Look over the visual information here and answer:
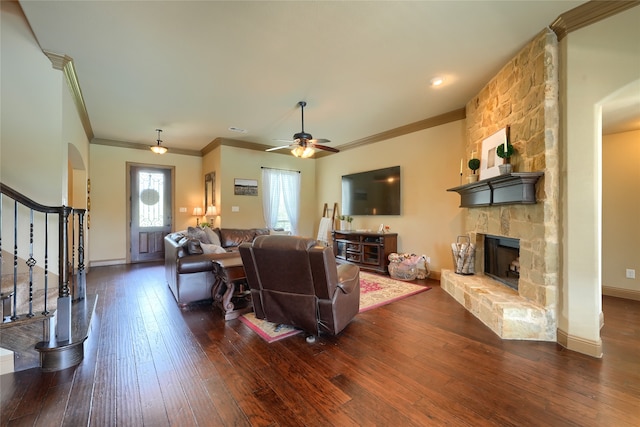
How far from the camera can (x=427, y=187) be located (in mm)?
5051

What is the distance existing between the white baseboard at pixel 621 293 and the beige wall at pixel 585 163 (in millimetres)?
2161

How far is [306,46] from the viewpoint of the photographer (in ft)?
9.10

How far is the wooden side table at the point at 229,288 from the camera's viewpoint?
3.04 m

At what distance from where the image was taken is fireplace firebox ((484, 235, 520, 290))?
10.6 ft

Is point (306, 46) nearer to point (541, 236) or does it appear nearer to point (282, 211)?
point (541, 236)

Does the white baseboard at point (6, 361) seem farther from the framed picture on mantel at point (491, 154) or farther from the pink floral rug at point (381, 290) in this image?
the framed picture on mantel at point (491, 154)

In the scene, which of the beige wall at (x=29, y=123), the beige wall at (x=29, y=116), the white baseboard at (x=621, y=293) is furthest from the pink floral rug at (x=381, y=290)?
the beige wall at (x=29, y=116)

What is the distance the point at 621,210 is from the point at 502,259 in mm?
1960

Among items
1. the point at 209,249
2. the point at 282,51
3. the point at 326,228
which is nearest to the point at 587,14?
the point at 282,51

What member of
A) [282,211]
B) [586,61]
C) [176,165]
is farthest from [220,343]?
[176,165]

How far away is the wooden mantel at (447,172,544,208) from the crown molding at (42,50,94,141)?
4.90 meters

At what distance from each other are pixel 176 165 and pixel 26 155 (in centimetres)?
446

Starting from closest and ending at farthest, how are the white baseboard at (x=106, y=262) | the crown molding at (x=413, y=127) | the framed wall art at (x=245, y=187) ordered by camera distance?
1. the crown molding at (x=413, y=127)
2. the white baseboard at (x=106, y=262)
3. the framed wall art at (x=245, y=187)

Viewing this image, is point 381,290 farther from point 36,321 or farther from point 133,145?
point 133,145
